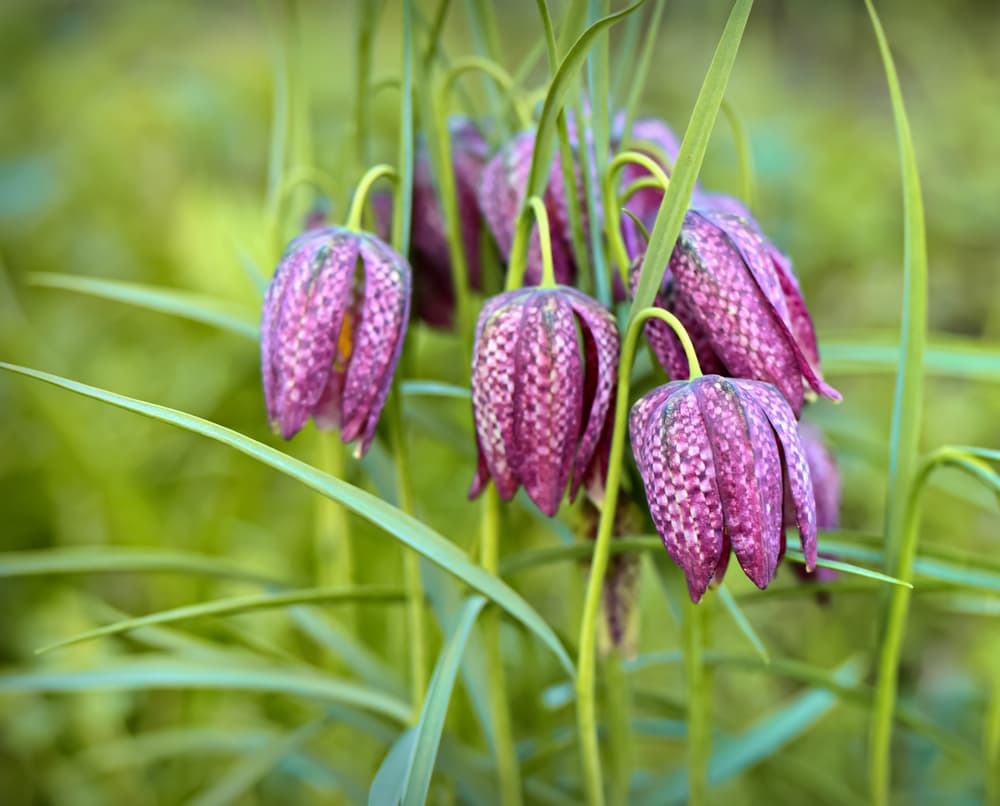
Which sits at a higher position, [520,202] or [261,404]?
[520,202]

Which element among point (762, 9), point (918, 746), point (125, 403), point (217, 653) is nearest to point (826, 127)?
point (762, 9)

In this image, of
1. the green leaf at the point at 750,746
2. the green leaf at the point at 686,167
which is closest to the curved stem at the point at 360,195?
the green leaf at the point at 686,167

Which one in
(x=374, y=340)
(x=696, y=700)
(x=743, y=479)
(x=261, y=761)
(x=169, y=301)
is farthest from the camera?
(x=261, y=761)

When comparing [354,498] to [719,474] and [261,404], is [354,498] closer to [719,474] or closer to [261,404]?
[719,474]

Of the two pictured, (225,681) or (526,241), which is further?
(225,681)

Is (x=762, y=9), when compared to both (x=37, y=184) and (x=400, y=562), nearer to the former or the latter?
(x=37, y=184)

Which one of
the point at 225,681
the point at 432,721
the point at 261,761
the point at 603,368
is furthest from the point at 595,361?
the point at 261,761

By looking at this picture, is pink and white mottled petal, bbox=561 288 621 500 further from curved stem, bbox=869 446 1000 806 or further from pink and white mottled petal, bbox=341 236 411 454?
curved stem, bbox=869 446 1000 806

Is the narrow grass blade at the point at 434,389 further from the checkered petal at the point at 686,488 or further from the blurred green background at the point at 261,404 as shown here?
the checkered petal at the point at 686,488

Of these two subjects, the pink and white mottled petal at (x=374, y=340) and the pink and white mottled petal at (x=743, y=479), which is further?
the pink and white mottled petal at (x=374, y=340)
